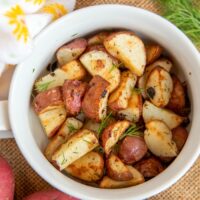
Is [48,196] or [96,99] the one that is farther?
[48,196]

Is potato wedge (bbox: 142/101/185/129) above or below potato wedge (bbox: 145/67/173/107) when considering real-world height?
below

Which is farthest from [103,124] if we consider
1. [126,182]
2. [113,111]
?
[126,182]

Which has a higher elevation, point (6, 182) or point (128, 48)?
point (128, 48)

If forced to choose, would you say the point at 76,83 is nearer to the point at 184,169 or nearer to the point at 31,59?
the point at 31,59

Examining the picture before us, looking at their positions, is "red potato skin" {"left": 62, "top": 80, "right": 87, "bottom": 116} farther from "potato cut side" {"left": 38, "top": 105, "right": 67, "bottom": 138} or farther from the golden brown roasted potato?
the golden brown roasted potato

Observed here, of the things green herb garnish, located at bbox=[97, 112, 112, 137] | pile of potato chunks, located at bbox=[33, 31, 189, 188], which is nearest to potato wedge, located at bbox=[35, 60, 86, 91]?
Result: pile of potato chunks, located at bbox=[33, 31, 189, 188]

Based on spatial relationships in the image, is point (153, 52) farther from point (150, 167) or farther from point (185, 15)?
point (150, 167)
